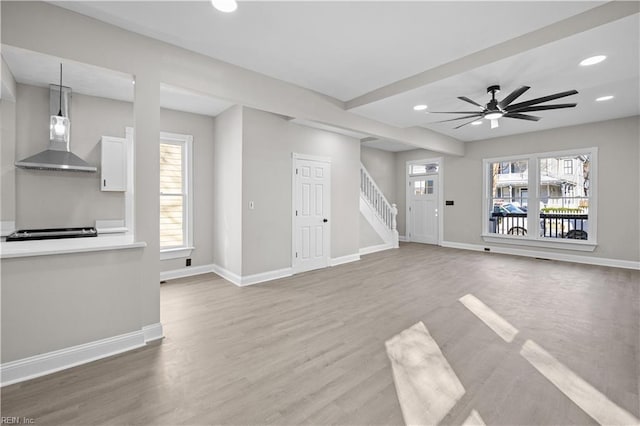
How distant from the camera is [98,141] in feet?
14.4

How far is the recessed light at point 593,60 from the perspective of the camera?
2984 mm

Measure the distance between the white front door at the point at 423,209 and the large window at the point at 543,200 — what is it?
1417mm

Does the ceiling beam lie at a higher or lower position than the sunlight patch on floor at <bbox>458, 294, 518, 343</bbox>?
higher


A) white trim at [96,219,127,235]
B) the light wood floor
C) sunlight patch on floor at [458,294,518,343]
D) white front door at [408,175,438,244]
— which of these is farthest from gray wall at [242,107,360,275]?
white front door at [408,175,438,244]

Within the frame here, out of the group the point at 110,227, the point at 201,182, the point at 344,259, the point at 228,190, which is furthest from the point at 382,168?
the point at 110,227

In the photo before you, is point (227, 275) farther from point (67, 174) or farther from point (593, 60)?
point (593, 60)

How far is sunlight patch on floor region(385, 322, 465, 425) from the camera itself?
1.88 meters

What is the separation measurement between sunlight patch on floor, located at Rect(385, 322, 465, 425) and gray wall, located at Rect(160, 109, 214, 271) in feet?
12.6

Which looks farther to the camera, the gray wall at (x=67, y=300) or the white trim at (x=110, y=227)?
the white trim at (x=110, y=227)

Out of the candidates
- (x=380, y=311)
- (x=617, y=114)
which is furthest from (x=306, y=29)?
(x=617, y=114)

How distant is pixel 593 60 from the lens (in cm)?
305

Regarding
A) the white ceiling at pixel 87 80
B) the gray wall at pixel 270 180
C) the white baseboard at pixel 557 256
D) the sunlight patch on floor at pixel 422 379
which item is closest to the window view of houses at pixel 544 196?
the white baseboard at pixel 557 256

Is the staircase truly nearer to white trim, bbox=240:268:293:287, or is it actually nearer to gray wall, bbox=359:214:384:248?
gray wall, bbox=359:214:384:248

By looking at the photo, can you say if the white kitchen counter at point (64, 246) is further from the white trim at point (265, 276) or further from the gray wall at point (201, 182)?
the gray wall at point (201, 182)
